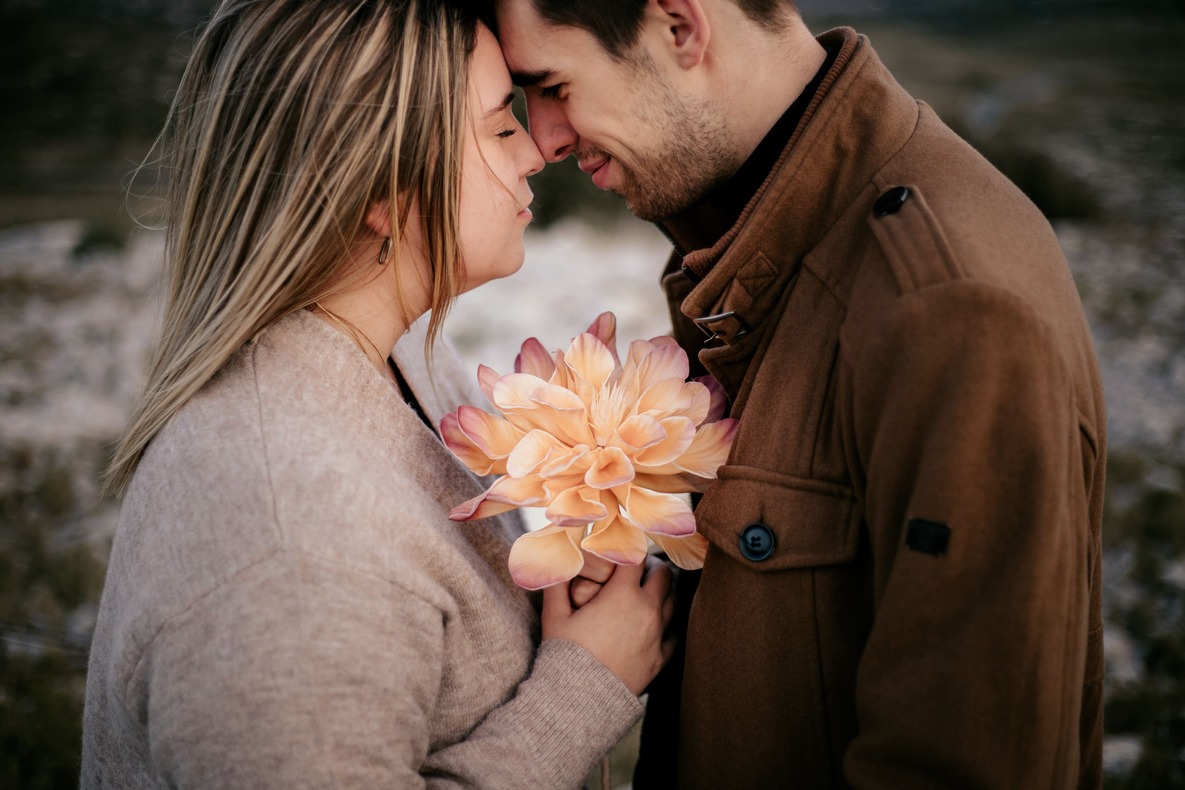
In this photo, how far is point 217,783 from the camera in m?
1.14

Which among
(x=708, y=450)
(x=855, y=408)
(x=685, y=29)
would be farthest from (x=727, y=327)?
(x=685, y=29)

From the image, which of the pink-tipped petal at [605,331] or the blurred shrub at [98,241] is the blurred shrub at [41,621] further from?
the blurred shrub at [98,241]

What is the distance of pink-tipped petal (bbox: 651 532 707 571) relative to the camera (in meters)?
1.54

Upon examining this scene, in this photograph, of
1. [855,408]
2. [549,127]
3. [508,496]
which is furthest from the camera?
[549,127]

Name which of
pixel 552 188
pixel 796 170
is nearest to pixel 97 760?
pixel 796 170

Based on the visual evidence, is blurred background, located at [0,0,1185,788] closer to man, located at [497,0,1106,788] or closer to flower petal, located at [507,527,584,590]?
man, located at [497,0,1106,788]

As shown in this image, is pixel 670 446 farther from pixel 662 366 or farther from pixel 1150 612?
pixel 1150 612

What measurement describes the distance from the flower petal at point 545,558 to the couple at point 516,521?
135 millimetres

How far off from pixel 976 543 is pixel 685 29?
4.09 feet

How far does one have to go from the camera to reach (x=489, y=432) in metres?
1.52

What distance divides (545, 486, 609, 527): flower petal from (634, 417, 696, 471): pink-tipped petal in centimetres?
11

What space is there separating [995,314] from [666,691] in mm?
1218

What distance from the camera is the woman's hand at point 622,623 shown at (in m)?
1.62

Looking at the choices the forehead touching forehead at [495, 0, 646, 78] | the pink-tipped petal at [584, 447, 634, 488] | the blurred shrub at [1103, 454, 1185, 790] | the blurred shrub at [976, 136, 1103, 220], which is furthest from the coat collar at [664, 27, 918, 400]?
the blurred shrub at [976, 136, 1103, 220]
